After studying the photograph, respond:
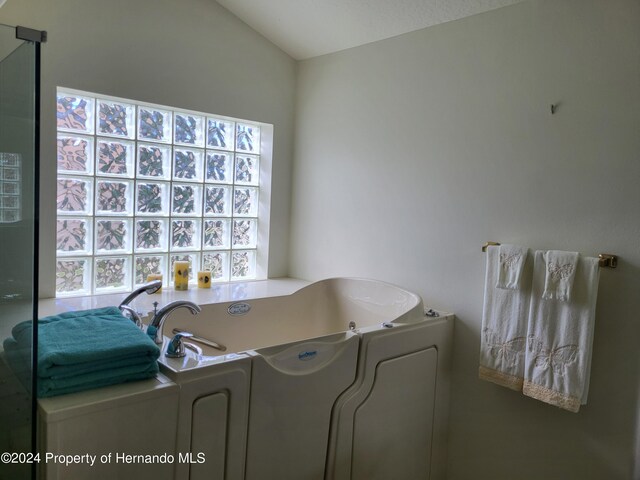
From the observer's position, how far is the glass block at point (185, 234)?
8.74ft

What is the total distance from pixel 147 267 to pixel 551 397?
201 cm

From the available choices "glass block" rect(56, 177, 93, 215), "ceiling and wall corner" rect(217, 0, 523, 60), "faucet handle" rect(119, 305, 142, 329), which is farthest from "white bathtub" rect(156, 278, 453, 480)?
"ceiling and wall corner" rect(217, 0, 523, 60)

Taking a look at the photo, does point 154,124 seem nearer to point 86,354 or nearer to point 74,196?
point 74,196

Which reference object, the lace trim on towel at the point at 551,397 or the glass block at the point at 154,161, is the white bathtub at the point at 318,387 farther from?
the glass block at the point at 154,161

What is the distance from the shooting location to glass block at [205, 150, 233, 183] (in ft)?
9.09

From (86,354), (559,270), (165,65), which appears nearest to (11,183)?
(86,354)

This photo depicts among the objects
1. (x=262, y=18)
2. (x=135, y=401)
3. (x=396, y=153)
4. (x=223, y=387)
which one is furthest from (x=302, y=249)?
(x=135, y=401)

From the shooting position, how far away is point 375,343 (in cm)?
190

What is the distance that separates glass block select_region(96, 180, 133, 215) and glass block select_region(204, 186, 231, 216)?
0.44 metres

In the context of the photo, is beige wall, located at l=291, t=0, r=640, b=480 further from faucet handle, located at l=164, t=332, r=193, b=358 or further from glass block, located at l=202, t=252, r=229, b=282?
faucet handle, located at l=164, t=332, r=193, b=358

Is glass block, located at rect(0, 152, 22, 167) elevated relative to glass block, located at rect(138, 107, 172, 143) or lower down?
lower down

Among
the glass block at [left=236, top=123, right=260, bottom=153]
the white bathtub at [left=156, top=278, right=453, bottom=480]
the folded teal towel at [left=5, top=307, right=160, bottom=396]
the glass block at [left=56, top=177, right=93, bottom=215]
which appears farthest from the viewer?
the glass block at [left=236, top=123, right=260, bottom=153]

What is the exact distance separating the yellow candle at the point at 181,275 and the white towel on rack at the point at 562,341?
1.69 metres

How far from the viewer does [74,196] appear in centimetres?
231
